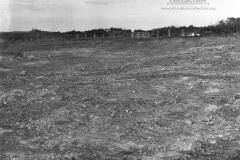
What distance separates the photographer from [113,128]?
686 cm

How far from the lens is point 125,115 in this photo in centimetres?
768

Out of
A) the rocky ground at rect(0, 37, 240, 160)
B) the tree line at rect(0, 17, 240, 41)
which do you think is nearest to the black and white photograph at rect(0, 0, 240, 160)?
the rocky ground at rect(0, 37, 240, 160)

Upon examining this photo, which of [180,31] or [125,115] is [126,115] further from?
[180,31]

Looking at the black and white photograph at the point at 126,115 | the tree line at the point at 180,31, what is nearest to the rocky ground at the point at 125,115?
the black and white photograph at the point at 126,115

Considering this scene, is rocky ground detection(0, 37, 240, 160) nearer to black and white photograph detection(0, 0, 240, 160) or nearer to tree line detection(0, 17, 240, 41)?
black and white photograph detection(0, 0, 240, 160)

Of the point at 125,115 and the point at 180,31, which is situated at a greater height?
the point at 180,31

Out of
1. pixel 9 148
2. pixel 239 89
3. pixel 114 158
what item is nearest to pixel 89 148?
pixel 114 158

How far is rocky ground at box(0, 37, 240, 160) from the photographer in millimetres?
5773

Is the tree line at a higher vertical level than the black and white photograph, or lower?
higher

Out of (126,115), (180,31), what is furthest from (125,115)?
(180,31)

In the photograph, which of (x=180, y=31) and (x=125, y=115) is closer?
(x=125, y=115)

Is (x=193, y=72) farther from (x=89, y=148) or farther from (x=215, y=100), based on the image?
(x=89, y=148)

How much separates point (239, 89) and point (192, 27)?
32.6 meters

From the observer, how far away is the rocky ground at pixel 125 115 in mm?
5773
